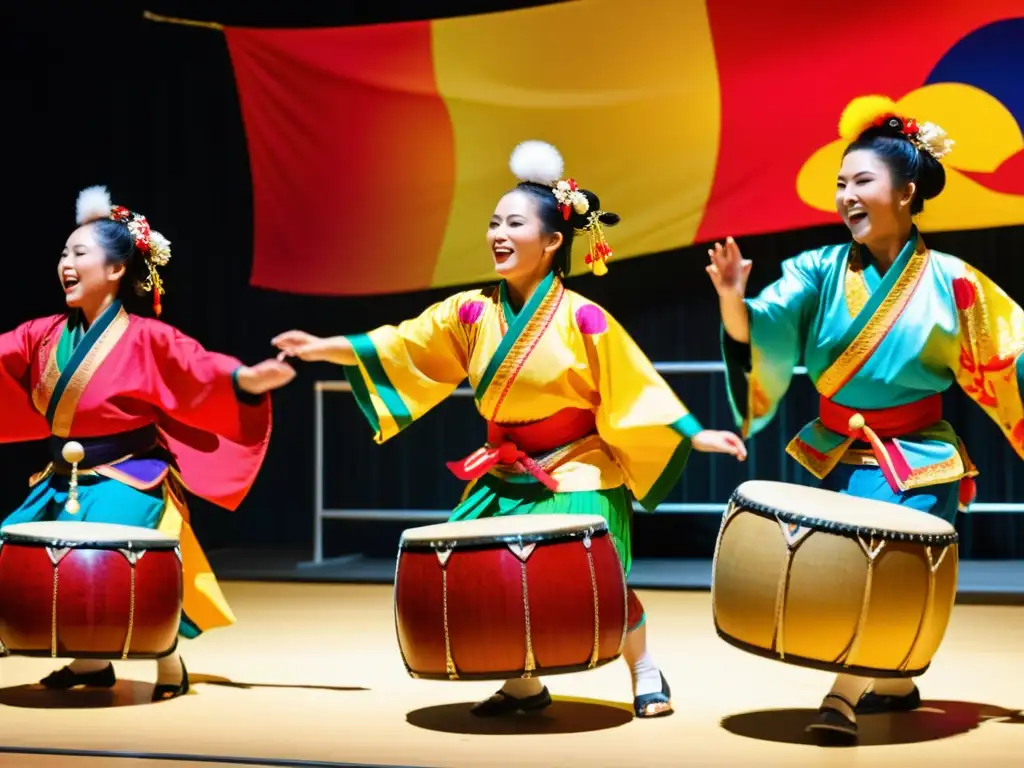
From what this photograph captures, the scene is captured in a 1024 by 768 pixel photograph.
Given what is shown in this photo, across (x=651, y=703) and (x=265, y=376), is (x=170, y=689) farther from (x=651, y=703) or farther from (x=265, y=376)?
(x=651, y=703)

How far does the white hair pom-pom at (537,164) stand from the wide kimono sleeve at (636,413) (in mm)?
347

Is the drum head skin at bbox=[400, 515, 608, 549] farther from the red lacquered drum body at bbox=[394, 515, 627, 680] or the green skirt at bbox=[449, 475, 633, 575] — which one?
the green skirt at bbox=[449, 475, 633, 575]

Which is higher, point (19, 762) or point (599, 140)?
point (599, 140)

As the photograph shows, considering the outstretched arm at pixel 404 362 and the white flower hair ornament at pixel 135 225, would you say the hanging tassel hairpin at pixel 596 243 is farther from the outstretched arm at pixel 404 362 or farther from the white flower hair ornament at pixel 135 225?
the white flower hair ornament at pixel 135 225

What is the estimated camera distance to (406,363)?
3580 millimetres

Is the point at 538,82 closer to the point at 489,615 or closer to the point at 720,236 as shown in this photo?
the point at 720,236

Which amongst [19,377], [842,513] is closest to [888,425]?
[842,513]

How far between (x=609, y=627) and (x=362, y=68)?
11.7 feet

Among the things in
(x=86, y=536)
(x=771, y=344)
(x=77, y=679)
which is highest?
Answer: (x=771, y=344)

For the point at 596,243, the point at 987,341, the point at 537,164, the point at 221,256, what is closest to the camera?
the point at 987,341

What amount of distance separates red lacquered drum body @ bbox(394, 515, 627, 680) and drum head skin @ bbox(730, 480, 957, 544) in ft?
1.15

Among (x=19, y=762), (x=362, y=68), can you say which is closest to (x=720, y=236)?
(x=362, y=68)

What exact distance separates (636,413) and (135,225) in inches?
58.6

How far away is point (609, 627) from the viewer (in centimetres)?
306
